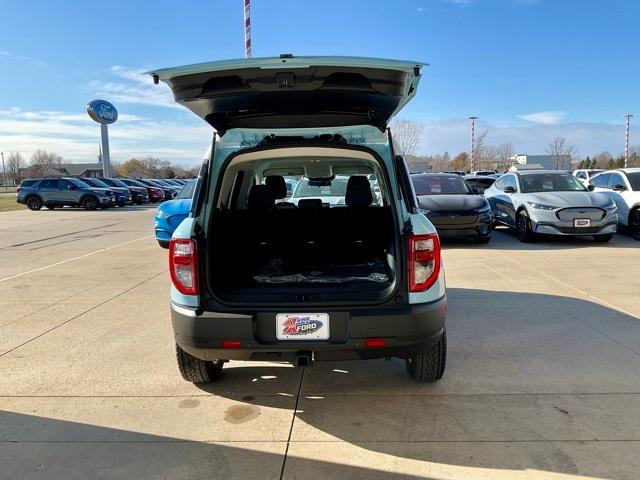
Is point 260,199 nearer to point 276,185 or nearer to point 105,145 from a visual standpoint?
point 276,185

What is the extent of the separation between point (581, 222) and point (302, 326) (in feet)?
27.7

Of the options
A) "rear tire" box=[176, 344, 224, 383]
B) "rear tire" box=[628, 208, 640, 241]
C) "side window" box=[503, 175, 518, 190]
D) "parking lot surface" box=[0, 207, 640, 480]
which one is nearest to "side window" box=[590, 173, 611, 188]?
"rear tire" box=[628, 208, 640, 241]

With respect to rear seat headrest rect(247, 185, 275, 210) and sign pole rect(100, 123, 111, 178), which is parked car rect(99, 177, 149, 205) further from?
rear seat headrest rect(247, 185, 275, 210)

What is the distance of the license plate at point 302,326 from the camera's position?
2.89m

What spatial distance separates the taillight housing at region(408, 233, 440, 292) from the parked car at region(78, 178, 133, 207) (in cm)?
2778

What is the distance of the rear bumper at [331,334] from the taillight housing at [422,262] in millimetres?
152

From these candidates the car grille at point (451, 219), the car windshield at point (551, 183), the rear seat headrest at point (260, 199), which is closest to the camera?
the rear seat headrest at point (260, 199)

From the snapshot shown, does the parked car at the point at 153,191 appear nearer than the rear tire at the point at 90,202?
No

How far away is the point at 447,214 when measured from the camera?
966 cm

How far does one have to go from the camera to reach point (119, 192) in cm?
2862

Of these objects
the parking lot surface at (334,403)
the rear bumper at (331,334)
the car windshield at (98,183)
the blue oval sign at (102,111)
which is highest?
the blue oval sign at (102,111)

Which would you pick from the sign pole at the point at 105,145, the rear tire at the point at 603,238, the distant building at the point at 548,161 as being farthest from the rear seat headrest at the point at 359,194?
the distant building at the point at 548,161

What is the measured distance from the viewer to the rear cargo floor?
11.5 feet

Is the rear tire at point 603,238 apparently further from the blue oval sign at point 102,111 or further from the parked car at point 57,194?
the blue oval sign at point 102,111
